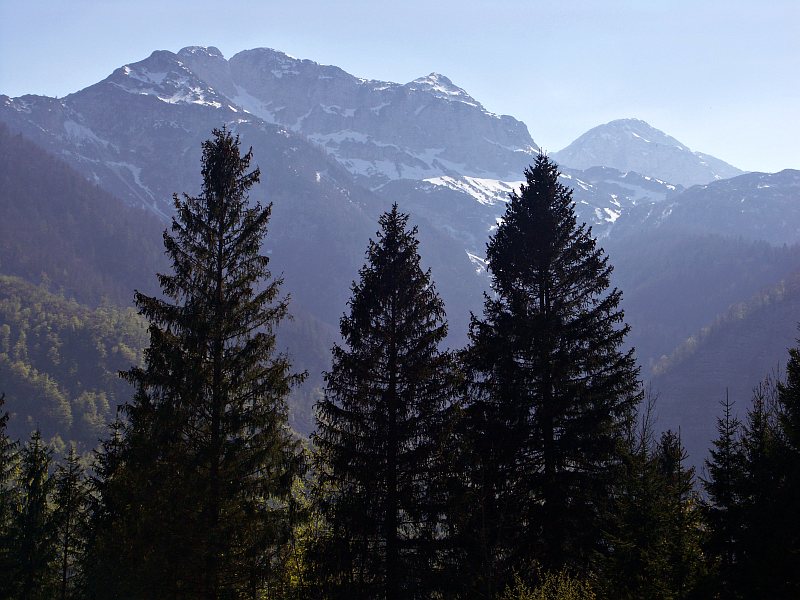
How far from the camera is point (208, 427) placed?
65.3 ft

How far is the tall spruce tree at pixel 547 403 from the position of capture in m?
20.2

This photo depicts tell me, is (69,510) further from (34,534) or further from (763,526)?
(763,526)

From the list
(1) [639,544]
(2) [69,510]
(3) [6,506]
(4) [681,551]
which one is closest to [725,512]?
(4) [681,551]

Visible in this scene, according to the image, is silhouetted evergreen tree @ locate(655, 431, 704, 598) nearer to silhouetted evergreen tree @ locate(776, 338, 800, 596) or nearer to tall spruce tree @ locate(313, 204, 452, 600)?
silhouetted evergreen tree @ locate(776, 338, 800, 596)

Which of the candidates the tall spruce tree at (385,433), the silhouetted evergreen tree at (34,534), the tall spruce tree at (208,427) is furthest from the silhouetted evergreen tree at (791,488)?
the silhouetted evergreen tree at (34,534)

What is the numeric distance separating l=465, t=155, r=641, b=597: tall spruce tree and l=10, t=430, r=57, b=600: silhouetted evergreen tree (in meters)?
21.9

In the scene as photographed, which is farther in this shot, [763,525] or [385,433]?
[385,433]

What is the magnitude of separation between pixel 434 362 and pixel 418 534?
451 cm

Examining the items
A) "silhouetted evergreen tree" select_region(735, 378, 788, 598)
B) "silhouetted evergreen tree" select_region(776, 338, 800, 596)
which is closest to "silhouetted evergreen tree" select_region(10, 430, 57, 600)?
"silhouetted evergreen tree" select_region(735, 378, 788, 598)

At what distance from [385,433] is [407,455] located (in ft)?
2.70

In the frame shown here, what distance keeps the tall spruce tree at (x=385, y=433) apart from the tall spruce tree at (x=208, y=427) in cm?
147

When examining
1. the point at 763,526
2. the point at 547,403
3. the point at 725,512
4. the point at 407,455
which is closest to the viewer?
the point at 763,526

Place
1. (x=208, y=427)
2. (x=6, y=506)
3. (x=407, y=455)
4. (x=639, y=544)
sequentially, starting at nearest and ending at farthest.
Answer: (x=639, y=544), (x=407, y=455), (x=208, y=427), (x=6, y=506)

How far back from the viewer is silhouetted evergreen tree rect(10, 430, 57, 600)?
32.4 metres
